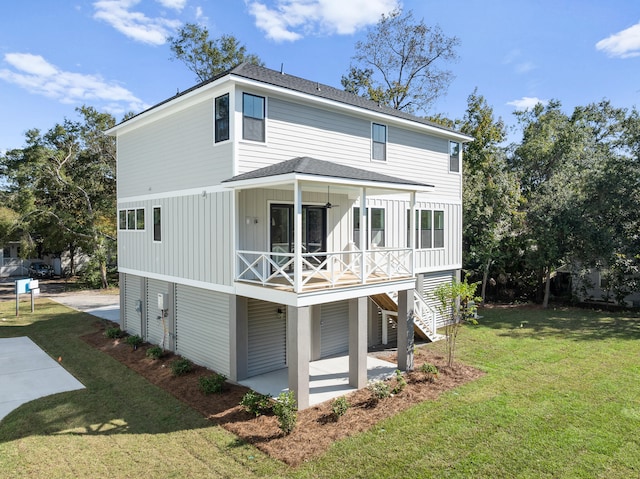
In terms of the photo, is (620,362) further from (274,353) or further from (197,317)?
(197,317)

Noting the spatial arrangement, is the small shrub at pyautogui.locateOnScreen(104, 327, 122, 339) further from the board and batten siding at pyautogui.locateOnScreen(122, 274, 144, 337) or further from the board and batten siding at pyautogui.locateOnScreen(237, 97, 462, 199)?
the board and batten siding at pyautogui.locateOnScreen(237, 97, 462, 199)

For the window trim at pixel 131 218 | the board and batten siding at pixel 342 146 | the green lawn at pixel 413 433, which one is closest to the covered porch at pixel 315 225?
the board and batten siding at pixel 342 146

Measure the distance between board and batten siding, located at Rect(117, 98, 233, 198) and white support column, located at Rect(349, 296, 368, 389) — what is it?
4.70 m

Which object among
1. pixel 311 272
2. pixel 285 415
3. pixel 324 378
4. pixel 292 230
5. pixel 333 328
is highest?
pixel 292 230

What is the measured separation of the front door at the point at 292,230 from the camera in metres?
11.6

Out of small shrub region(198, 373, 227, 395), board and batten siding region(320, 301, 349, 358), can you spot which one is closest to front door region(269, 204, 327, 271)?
board and batten siding region(320, 301, 349, 358)

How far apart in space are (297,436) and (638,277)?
63.9 ft

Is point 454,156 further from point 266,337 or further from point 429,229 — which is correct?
point 266,337

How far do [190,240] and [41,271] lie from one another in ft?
113

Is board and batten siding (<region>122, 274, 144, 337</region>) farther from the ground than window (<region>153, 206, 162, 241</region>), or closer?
closer

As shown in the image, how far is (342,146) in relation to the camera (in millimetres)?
12945

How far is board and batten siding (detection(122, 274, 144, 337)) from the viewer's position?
50.7 feet

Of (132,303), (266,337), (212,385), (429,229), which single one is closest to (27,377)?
(132,303)

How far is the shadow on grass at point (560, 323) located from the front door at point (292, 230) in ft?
27.6
